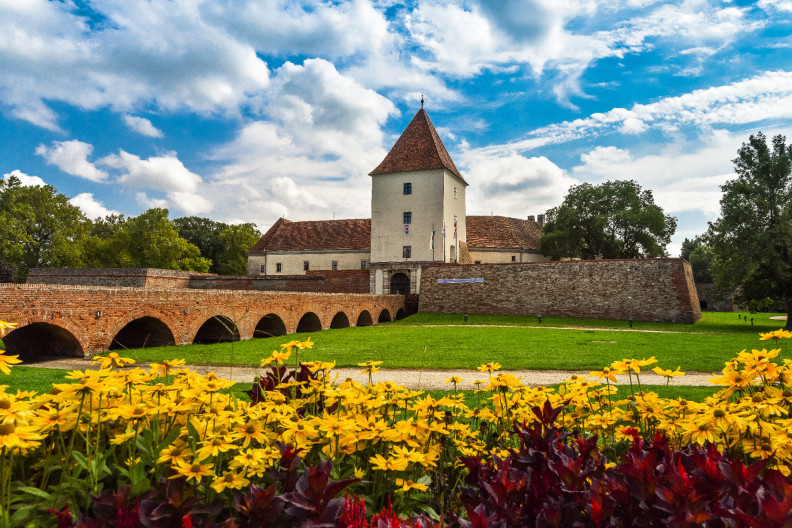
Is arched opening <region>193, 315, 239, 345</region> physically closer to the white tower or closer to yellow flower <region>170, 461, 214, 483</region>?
yellow flower <region>170, 461, 214, 483</region>

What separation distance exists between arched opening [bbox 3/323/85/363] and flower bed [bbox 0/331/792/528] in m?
12.7

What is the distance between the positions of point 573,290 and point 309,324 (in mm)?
17787

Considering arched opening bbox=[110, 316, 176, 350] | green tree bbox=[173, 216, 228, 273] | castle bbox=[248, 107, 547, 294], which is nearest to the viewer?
arched opening bbox=[110, 316, 176, 350]

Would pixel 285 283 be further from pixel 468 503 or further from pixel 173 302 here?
pixel 468 503

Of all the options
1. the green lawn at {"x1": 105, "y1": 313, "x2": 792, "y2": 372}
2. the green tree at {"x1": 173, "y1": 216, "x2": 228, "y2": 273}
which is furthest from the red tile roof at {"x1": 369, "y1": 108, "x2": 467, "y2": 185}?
the green tree at {"x1": 173, "y1": 216, "x2": 228, "y2": 273}

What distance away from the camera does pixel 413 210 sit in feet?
130

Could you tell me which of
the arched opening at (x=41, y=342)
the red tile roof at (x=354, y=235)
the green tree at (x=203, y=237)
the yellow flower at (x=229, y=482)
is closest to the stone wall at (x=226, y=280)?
the red tile roof at (x=354, y=235)

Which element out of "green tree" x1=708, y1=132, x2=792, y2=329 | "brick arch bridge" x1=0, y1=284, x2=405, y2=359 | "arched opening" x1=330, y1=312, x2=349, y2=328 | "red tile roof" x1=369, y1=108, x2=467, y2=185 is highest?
"red tile roof" x1=369, y1=108, x2=467, y2=185

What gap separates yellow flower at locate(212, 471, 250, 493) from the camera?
5.30ft

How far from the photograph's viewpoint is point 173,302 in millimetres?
15516

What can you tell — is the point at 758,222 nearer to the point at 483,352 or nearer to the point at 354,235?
the point at 483,352

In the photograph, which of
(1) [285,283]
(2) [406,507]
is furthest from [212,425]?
(1) [285,283]

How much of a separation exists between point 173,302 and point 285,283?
21777mm

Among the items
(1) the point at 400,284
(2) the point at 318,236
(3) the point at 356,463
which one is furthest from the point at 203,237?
(3) the point at 356,463
